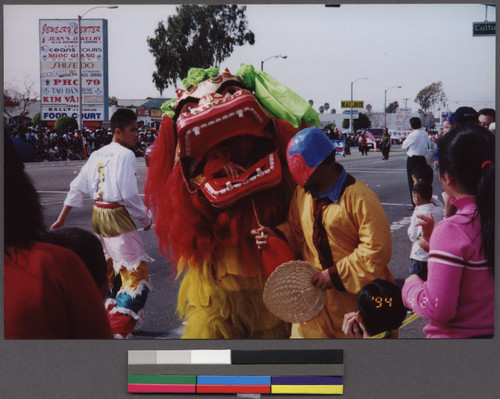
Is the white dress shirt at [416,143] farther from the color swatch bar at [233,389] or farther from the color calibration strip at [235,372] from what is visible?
the color swatch bar at [233,389]

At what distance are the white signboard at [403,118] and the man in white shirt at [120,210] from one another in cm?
159

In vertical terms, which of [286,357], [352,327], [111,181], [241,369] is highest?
[111,181]

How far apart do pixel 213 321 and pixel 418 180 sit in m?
1.41

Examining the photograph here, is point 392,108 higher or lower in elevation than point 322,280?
higher

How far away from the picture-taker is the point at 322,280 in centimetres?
291

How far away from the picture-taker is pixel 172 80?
370 cm

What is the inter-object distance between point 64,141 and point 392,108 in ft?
6.43

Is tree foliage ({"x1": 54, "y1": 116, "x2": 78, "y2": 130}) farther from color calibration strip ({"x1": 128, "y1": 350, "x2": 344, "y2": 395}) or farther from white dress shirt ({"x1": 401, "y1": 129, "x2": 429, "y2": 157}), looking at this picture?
white dress shirt ({"x1": 401, "y1": 129, "x2": 429, "y2": 157})

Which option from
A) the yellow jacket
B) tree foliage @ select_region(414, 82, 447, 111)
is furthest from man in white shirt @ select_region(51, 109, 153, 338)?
tree foliage @ select_region(414, 82, 447, 111)

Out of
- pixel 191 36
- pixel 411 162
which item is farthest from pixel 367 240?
pixel 191 36

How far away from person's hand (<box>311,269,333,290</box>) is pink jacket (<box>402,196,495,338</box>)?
39cm

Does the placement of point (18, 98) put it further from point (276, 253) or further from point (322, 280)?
point (322, 280)

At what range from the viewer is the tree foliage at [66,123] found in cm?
394

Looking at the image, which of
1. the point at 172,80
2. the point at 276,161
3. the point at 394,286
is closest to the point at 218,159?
the point at 276,161
